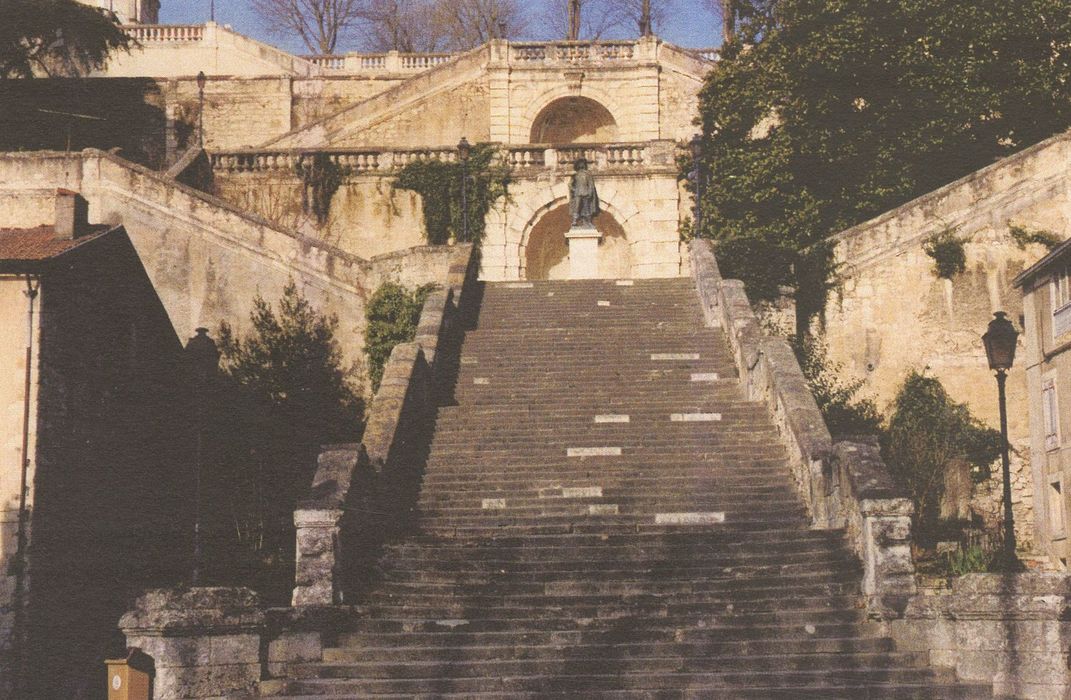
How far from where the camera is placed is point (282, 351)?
27828 millimetres

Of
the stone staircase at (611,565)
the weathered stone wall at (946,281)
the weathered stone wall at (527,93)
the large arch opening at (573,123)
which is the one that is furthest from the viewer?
the large arch opening at (573,123)

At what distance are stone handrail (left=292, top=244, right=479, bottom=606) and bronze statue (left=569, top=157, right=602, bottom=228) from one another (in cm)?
705

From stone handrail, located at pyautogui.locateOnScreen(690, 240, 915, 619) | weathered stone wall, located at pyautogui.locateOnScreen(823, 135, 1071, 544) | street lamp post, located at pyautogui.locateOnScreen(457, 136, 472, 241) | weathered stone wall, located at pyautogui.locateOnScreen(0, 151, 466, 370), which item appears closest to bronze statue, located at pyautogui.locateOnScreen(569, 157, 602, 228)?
weathered stone wall, located at pyautogui.locateOnScreen(0, 151, 466, 370)

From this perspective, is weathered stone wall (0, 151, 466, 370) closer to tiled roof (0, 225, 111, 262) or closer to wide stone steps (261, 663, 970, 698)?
tiled roof (0, 225, 111, 262)

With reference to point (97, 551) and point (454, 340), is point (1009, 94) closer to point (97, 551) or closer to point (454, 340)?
point (454, 340)

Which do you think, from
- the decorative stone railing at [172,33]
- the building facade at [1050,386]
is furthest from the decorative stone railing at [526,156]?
the decorative stone railing at [172,33]

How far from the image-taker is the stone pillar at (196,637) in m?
13.1

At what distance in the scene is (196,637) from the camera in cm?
1323

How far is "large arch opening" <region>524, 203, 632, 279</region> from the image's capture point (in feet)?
112

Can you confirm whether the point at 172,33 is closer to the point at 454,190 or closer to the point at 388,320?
the point at 454,190

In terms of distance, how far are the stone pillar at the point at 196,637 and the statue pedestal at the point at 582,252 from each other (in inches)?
640

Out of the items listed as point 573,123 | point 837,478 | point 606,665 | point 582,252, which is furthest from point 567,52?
point 606,665

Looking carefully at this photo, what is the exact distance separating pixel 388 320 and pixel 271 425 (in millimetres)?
2862

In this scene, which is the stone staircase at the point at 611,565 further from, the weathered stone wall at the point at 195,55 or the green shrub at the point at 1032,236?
the weathered stone wall at the point at 195,55
